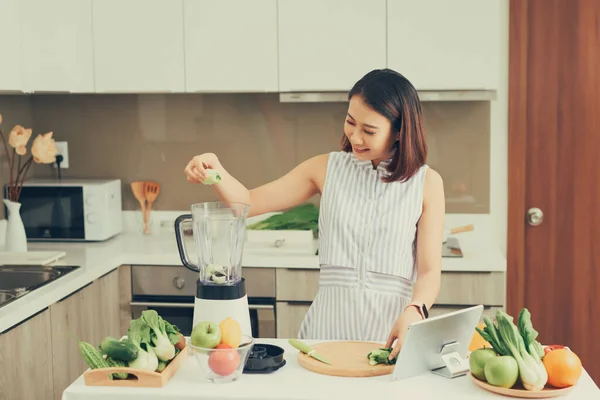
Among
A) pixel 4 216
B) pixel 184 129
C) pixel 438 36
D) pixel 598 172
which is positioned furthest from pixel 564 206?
pixel 4 216

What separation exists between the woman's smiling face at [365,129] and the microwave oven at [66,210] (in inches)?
65.9

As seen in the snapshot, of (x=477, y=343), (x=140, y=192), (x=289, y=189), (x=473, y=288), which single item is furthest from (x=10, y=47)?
(x=477, y=343)

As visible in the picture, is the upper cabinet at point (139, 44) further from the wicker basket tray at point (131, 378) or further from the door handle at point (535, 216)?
the wicker basket tray at point (131, 378)

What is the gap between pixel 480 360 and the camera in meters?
1.77

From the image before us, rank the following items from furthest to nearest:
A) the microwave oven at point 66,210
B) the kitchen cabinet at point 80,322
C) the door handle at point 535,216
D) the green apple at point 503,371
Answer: the door handle at point 535,216
the microwave oven at point 66,210
the kitchen cabinet at point 80,322
the green apple at point 503,371

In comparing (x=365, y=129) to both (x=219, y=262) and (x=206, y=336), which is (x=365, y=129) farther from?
(x=206, y=336)

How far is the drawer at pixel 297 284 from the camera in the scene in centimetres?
323

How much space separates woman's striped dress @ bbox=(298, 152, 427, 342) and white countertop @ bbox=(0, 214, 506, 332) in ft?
2.65

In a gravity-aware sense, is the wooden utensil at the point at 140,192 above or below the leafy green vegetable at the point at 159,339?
A: above

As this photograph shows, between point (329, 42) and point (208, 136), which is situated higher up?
point (329, 42)

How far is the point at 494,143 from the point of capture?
3674 millimetres

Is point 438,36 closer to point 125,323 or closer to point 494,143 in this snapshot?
point 494,143

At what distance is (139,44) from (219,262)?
5.48ft

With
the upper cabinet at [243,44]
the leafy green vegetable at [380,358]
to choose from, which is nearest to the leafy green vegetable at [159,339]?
the leafy green vegetable at [380,358]
